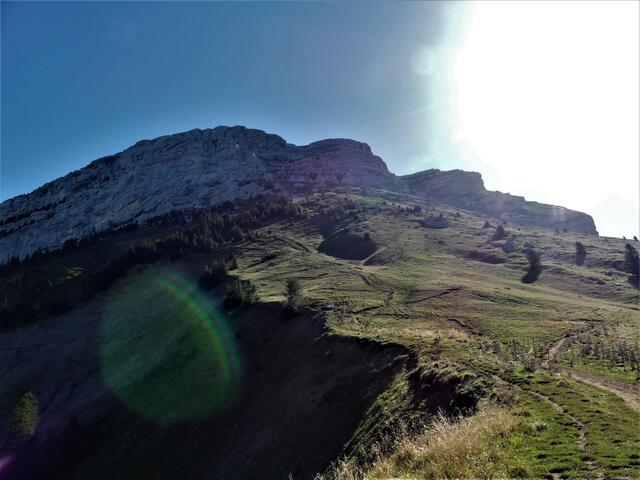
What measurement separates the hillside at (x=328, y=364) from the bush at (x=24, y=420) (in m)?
0.52

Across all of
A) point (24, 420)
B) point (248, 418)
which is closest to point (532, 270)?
point (248, 418)

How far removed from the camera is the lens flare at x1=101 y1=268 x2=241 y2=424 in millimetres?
48219

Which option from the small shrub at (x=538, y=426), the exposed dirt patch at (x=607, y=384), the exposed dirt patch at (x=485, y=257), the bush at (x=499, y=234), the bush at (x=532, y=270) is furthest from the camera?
the bush at (x=499, y=234)

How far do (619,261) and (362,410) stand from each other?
10916 centimetres

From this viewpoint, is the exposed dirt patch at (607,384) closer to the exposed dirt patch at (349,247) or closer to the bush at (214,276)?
the bush at (214,276)

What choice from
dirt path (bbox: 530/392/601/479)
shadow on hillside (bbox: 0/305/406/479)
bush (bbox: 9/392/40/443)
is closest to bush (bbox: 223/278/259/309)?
shadow on hillside (bbox: 0/305/406/479)

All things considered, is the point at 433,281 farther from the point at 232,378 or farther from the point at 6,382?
the point at 6,382

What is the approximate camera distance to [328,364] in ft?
126

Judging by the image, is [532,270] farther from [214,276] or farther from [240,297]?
[214,276]

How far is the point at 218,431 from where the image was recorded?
130 feet

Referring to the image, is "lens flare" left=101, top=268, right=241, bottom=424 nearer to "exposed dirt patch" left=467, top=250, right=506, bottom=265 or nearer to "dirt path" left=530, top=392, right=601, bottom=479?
"dirt path" left=530, top=392, right=601, bottom=479

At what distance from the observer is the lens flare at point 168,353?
1898 inches

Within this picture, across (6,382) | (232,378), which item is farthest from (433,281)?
(6,382)

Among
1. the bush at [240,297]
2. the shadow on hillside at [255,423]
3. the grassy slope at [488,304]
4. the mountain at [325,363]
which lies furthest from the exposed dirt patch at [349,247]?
the shadow on hillside at [255,423]
